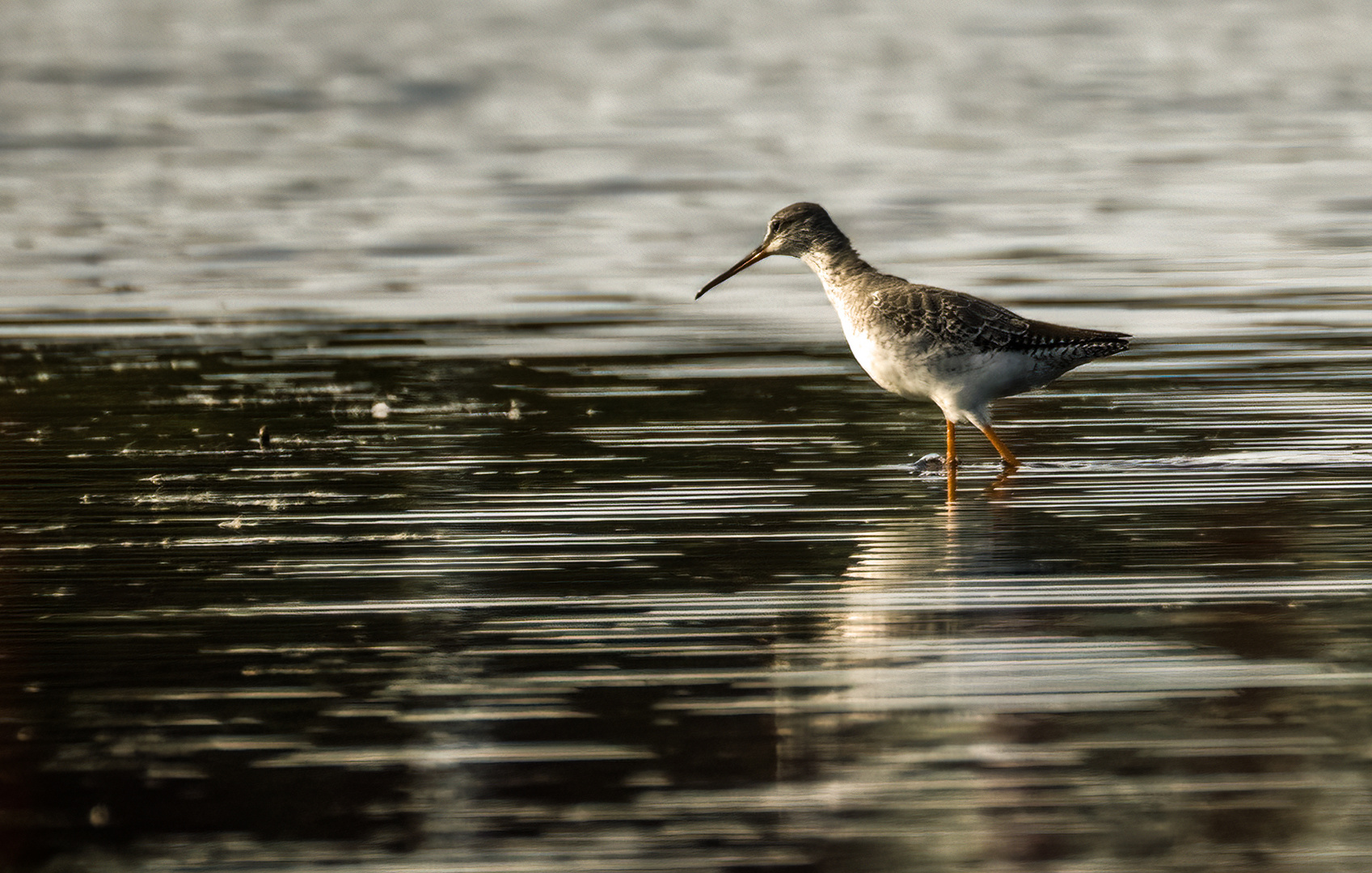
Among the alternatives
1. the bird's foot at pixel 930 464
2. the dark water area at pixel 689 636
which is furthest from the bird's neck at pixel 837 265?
the bird's foot at pixel 930 464

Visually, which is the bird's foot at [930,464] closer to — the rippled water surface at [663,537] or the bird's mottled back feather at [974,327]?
the rippled water surface at [663,537]

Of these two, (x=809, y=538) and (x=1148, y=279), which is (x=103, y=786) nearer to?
(x=809, y=538)

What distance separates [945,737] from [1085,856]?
2.79ft

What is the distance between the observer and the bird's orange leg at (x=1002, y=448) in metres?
10.1

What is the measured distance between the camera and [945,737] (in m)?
5.83

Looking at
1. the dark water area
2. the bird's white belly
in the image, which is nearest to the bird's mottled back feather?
the bird's white belly

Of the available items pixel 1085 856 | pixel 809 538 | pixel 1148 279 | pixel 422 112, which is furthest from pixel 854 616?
pixel 422 112

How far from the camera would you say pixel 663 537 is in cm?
845

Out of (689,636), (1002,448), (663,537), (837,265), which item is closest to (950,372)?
(1002,448)

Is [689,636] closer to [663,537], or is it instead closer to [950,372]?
[663,537]

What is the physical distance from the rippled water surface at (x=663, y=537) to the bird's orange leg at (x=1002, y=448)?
0.11 meters

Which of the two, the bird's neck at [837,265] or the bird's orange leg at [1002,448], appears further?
the bird's neck at [837,265]

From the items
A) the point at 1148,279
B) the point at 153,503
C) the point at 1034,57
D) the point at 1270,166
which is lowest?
the point at 153,503

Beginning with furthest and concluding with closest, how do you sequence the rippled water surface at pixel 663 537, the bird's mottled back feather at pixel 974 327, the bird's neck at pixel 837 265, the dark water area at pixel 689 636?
the bird's neck at pixel 837 265 → the bird's mottled back feather at pixel 974 327 → the rippled water surface at pixel 663 537 → the dark water area at pixel 689 636
